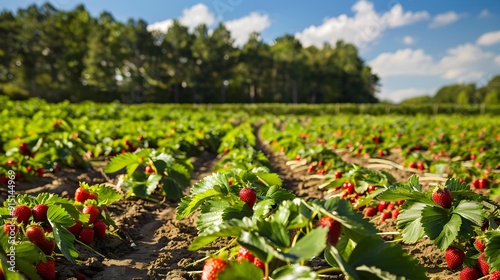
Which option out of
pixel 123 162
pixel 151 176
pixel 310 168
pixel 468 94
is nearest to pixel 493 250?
pixel 151 176

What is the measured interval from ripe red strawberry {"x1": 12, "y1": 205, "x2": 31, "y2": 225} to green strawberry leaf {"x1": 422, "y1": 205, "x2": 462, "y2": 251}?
232 centimetres

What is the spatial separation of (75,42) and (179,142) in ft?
171

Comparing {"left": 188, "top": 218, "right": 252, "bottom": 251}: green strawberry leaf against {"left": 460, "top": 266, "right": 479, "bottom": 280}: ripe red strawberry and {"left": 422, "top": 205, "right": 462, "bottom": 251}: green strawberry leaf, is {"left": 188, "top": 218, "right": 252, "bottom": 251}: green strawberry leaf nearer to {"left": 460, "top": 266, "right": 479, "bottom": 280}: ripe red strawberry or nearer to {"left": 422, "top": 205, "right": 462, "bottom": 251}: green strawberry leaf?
{"left": 422, "top": 205, "right": 462, "bottom": 251}: green strawberry leaf

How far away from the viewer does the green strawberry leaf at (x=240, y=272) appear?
4.65 ft

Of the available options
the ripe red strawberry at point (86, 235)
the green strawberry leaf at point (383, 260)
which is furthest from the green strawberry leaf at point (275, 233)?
the ripe red strawberry at point (86, 235)

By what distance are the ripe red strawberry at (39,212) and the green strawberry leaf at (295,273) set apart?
5.45 ft

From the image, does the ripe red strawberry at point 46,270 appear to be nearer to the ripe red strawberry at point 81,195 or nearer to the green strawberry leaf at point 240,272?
the ripe red strawberry at point 81,195

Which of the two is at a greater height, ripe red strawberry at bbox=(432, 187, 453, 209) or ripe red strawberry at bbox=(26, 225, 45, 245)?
ripe red strawberry at bbox=(432, 187, 453, 209)

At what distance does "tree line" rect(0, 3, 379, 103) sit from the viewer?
49.3 metres

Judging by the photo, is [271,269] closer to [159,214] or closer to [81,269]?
[81,269]

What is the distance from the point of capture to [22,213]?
95.4 inches

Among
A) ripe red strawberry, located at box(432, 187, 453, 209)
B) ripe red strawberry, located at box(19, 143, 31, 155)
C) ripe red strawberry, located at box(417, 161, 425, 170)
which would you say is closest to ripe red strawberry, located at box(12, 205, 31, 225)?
ripe red strawberry, located at box(432, 187, 453, 209)

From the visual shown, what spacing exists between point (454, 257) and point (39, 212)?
2.54 m

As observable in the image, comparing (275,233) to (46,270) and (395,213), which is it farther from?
(395,213)
